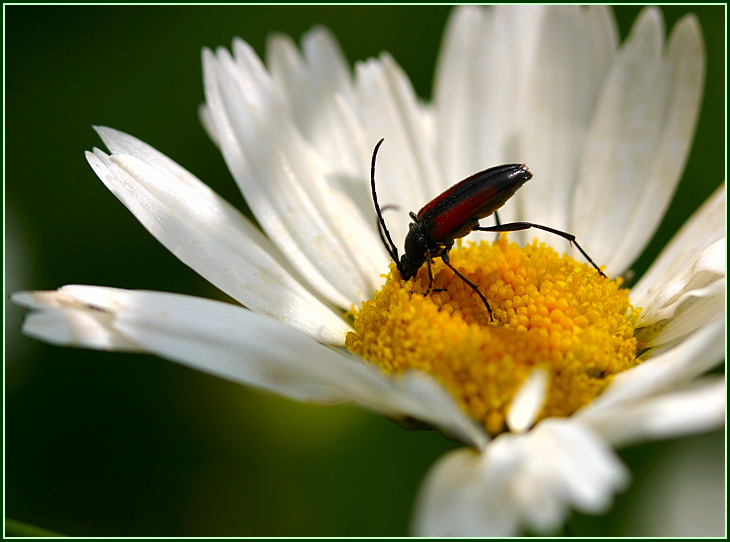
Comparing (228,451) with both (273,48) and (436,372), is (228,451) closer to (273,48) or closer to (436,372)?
(436,372)

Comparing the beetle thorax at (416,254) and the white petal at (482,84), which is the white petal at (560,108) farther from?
the beetle thorax at (416,254)

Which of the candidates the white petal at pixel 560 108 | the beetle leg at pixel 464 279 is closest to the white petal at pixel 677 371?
the beetle leg at pixel 464 279

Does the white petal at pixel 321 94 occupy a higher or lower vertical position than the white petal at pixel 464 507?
higher

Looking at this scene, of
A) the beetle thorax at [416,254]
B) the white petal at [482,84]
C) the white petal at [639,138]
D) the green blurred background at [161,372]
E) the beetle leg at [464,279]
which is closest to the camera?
the beetle leg at [464,279]

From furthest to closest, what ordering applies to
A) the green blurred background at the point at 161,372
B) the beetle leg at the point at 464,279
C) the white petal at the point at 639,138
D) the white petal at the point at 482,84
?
1. the white petal at the point at 482,84
2. the green blurred background at the point at 161,372
3. the white petal at the point at 639,138
4. the beetle leg at the point at 464,279

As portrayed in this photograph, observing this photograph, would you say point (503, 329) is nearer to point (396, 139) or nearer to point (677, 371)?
point (677, 371)
